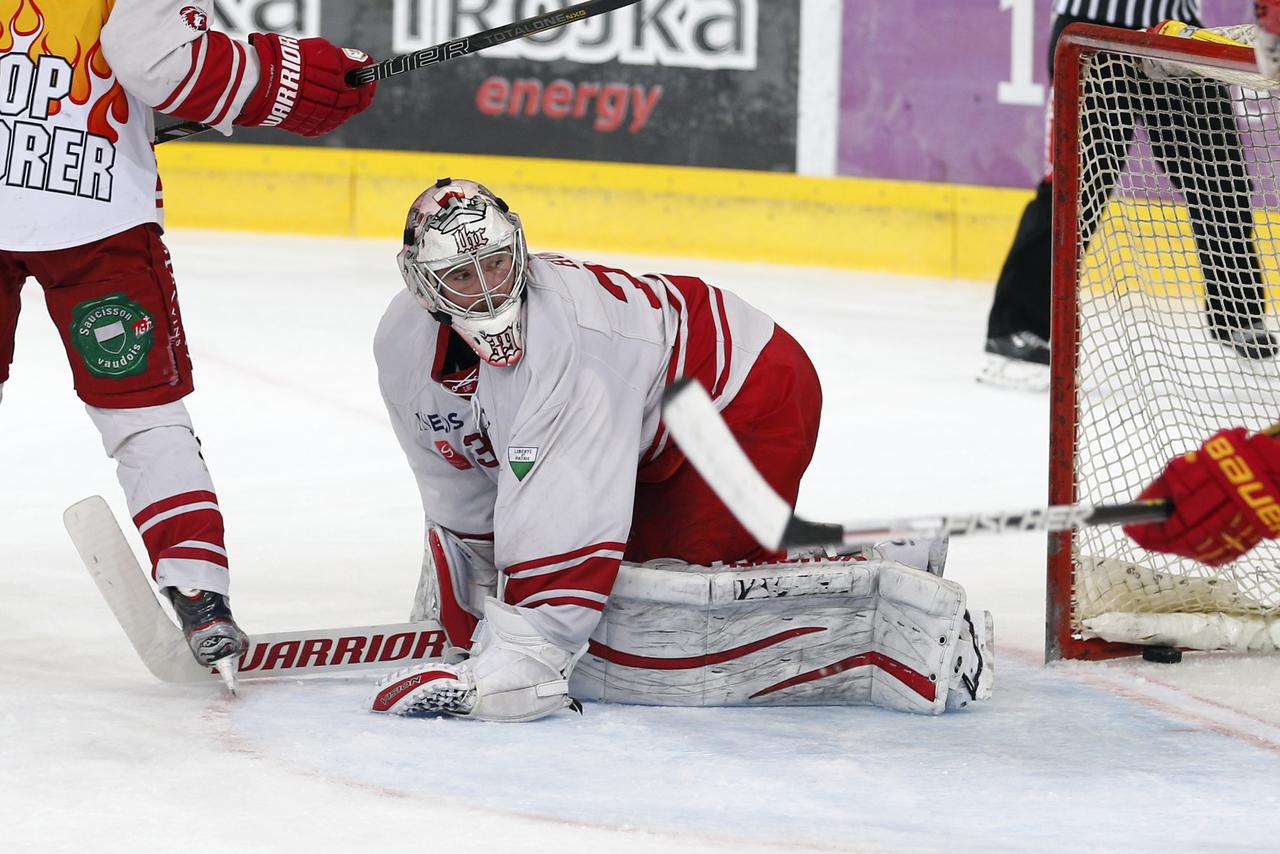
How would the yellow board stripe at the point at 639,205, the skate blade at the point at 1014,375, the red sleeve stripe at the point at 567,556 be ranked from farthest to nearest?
the yellow board stripe at the point at 639,205, the skate blade at the point at 1014,375, the red sleeve stripe at the point at 567,556

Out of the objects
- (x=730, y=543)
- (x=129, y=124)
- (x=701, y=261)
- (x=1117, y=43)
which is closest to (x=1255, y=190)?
(x=1117, y=43)

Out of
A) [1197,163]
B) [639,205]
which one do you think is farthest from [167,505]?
[639,205]

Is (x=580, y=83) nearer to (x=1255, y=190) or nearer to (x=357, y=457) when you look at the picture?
(x=357, y=457)

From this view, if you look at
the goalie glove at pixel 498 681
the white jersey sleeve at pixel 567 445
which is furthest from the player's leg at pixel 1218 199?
the goalie glove at pixel 498 681

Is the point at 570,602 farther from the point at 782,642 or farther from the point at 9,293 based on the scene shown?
the point at 9,293

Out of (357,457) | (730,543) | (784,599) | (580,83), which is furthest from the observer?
(580,83)

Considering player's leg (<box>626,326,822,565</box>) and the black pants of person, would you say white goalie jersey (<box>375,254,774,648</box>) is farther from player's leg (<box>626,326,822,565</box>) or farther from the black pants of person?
the black pants of person

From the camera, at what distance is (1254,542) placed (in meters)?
2.12

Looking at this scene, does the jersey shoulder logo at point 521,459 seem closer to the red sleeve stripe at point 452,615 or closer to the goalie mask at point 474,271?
the goalie mask at point 474,271

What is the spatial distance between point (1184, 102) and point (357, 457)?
1783 mm

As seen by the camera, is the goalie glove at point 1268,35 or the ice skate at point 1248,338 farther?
the ice skate at point 1248,338

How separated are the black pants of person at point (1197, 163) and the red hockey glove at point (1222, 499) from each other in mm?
830

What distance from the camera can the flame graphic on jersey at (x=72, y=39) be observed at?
2533 mm

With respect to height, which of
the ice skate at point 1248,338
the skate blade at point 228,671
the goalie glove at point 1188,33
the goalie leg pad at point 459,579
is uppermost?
the goalie glove at point 1188,33
